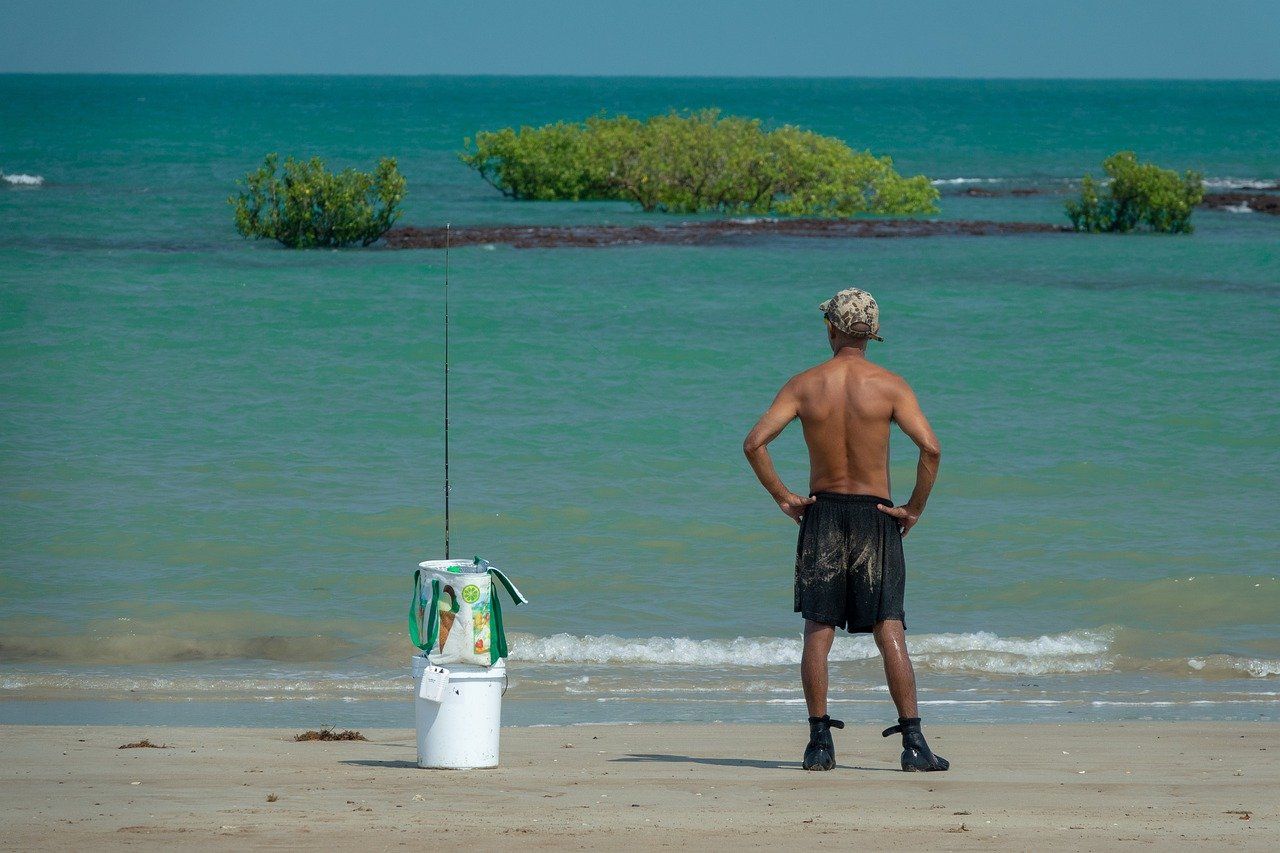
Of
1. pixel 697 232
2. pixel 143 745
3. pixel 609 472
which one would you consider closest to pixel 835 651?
pixel 143 745

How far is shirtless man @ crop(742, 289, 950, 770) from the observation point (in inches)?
225

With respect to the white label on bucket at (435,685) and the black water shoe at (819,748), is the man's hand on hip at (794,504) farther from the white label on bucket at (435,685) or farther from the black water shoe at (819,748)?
the white label on bucket at (435,685)

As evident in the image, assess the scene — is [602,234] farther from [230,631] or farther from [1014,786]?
[1014,786]

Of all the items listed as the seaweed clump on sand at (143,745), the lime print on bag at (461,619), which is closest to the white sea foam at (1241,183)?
the lime print on bag at (461,619)

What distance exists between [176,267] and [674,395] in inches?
404

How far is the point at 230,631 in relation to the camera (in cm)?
911

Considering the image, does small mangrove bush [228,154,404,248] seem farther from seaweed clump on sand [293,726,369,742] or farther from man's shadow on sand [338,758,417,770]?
man's shadow on sand [338,758,417,770]

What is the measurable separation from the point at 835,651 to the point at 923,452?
309cm

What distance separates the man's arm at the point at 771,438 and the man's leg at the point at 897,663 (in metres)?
0.49

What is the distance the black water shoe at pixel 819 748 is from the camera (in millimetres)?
5809

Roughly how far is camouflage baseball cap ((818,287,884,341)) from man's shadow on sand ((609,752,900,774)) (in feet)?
5.03

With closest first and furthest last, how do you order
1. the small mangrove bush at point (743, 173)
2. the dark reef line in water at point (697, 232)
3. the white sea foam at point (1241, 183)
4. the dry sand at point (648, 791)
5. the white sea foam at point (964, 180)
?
the dry sand at point (648, 791) → the dark reef line in water at point (697, 232) → the small mangrove bush at point (743, 173) → the white sea foam at point (1241, 183) → the white sea foam at point (964, 180)

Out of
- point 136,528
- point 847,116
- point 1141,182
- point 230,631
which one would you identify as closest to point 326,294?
point 136,528

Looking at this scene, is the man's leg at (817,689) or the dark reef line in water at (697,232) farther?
the dark reef line in water at (697,232)
